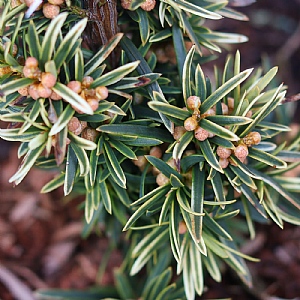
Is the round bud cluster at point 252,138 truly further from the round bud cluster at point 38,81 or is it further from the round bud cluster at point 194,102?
the round bud cluster at point 38,81

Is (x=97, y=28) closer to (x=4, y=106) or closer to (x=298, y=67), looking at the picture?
(x=4, y=106)

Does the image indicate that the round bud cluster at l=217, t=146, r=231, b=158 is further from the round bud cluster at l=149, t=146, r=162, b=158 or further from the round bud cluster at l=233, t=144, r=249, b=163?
the round bud cluster at l=149, t=146, r=162, b=158

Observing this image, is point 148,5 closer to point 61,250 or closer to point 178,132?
point 178,132

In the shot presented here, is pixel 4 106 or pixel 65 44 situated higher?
pixel 65 44

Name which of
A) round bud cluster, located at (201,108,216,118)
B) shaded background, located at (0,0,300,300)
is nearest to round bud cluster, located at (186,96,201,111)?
round bud cluster, located at (201,108,216,118)

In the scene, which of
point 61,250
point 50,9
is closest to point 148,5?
point 50,9

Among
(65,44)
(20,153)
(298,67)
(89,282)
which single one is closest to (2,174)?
(89,282)
